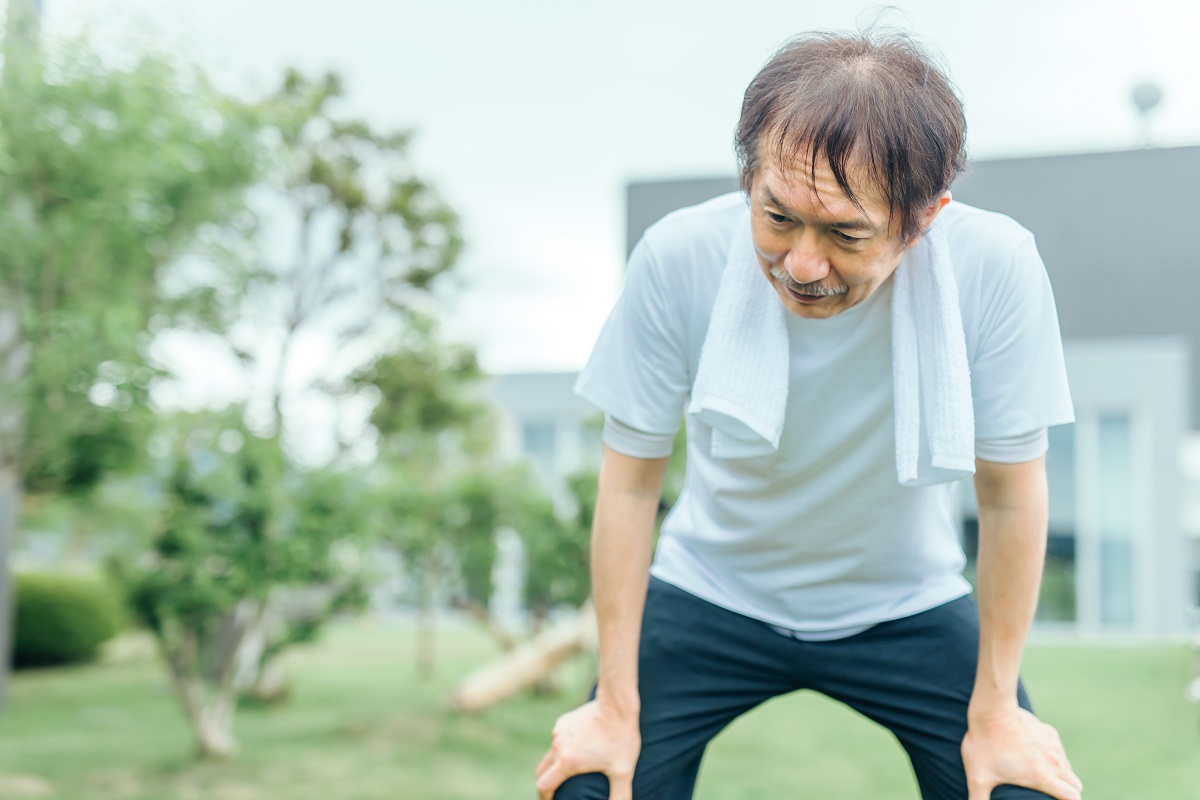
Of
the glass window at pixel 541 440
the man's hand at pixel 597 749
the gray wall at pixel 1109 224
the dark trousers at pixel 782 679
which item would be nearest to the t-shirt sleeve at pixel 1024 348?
the dark trousers at pixel 782 679

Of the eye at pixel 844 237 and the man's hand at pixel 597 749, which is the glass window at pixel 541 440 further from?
the eye at pixel 844 237

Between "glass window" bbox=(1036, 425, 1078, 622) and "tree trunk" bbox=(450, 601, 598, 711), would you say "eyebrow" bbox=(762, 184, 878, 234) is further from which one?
"glass window" bbox=(1036, 425, 1078, 622)

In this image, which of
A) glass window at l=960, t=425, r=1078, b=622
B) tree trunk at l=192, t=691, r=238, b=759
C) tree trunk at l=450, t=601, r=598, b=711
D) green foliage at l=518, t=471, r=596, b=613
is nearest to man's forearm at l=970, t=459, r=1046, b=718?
tree trunk at l=192, t=691, r=238, b=759

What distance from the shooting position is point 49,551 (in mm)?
7660

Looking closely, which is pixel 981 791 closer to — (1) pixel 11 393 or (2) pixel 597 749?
(2) pixel 597 749

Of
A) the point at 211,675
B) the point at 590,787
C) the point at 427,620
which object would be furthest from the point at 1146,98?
the point at 427,620

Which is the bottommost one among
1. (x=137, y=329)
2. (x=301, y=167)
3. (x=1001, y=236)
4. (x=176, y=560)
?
(x=176, y=560)

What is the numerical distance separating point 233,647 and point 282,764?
478mm

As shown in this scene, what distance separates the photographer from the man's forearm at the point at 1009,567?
→ 1091 millimetres

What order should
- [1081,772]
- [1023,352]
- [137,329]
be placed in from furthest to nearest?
[1081,772], [137,329], [1023,352]

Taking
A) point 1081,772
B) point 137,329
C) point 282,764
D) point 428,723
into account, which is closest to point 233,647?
point 282,764

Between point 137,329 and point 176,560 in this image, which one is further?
point 176,560

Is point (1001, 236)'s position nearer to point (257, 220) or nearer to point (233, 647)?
point (257, 220)

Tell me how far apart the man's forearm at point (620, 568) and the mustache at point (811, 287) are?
29 cm
